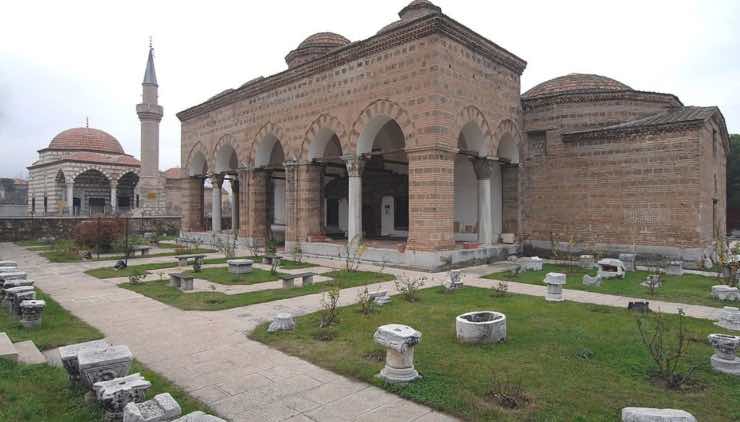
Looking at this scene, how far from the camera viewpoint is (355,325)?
612 centimetres

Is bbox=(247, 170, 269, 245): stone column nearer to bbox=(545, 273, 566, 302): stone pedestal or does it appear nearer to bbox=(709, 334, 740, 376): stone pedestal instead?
bbox=(545, 273, 566, 302): stone pedestal

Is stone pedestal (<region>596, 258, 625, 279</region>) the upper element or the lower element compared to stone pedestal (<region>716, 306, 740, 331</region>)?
upper

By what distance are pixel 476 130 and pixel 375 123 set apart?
315cm

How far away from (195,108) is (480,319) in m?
19.9

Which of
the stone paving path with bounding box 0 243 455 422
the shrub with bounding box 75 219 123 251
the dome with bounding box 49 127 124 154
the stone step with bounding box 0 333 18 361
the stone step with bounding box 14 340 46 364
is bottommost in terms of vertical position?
the stone paving path with bounding box 0 243 455 422

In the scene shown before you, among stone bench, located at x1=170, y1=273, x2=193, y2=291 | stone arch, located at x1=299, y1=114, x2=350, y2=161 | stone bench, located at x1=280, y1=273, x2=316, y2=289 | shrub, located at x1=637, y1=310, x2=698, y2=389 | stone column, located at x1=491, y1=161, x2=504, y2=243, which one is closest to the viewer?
shrub, located at x1=637, y1=310, x2=698, y2=389

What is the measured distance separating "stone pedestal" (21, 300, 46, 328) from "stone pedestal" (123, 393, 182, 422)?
3.98m

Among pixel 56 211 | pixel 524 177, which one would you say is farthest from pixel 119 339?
pixel 56 211

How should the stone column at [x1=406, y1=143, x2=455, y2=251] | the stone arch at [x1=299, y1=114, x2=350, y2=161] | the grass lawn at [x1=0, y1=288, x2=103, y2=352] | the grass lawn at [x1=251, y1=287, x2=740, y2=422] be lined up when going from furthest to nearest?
the stone arch at [x1=299, y1=114, x2=350, y2=161], the stone column at [x1=406, y1=143, x2=455, y2=251], the grass lawn at [x1=0, y1=288, x2=103, y2=352], the grass lawn at [x1=251, y1=287, x2=740, y2=422]

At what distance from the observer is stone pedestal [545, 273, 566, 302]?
7.71 metres

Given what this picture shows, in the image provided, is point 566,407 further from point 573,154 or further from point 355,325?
point 573,154

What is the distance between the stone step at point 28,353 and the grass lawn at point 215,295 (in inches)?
92.5

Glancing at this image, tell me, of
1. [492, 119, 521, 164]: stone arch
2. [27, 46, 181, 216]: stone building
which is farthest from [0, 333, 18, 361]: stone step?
[27, 46, 181, 216]: stone building

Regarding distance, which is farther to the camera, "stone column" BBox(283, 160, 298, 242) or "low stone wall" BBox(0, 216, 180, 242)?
"low stone wall" BBox(0, 216, 180, 242)
